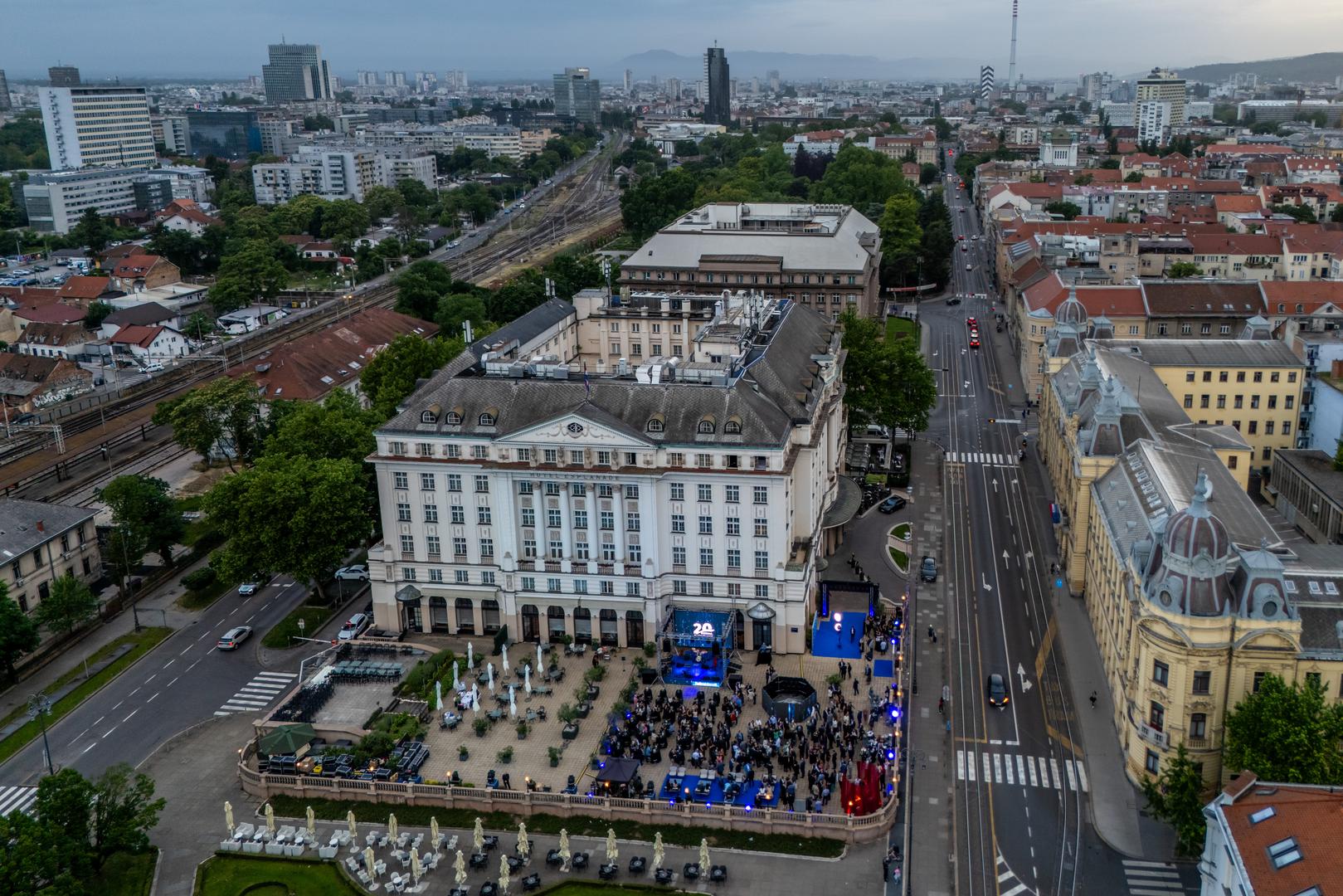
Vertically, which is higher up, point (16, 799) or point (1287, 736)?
point (1287, 736)

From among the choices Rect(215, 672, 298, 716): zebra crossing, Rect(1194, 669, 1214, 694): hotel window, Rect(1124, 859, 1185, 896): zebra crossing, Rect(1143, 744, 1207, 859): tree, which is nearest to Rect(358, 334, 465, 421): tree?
Rect(215, 672, 298, 716): zebra crossing

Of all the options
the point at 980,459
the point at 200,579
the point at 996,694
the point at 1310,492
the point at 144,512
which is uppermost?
the point at 144,512

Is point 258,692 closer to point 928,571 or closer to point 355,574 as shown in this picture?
point 355,574

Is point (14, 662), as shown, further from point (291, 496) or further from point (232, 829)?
point (232, 829)

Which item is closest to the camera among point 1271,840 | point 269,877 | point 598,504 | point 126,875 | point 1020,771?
point 1271,840

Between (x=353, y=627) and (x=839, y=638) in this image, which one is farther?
(x=353, y=627)

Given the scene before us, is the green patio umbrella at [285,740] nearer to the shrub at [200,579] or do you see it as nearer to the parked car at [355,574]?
the parked car at [355,574]

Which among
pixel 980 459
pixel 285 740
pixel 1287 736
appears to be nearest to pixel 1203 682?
pixel 1287 736

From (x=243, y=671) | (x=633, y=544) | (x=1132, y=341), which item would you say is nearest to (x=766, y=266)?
(x=1132, y=341)
